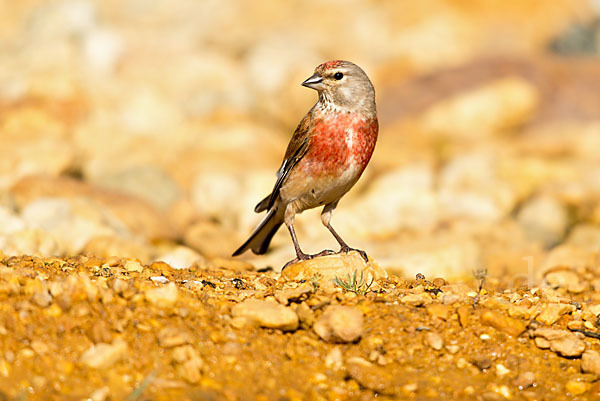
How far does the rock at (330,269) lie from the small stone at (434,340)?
0.89 meters

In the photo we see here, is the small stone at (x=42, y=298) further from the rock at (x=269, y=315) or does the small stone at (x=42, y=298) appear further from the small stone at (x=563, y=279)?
the small stone at (x=563, y=279)

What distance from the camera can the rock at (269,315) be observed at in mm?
4867

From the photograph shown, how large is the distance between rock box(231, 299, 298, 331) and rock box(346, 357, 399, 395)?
41 cm

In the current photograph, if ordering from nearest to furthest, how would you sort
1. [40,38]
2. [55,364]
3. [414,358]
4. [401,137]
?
[55,364], [414,358], [401,137], [40,38]

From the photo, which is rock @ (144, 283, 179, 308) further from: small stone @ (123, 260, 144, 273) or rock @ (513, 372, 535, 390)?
rock @ (513, 372, 535, 390)

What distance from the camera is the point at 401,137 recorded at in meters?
14.9

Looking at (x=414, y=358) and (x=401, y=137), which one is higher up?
(x=401, y=137)

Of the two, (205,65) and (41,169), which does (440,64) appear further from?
(41,169)

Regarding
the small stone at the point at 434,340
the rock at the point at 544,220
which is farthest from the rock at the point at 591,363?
the rock at the point at 544,220

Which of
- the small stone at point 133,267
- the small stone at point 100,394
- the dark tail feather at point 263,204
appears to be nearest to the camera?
the small stone at point 100,394

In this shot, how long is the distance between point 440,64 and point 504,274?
10.7m

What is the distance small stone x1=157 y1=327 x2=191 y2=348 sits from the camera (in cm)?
455

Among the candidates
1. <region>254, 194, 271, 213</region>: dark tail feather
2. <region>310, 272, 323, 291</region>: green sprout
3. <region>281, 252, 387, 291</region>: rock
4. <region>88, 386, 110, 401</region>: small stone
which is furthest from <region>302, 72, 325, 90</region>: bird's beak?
<region>88, 386, 110, 401</region>: small stone

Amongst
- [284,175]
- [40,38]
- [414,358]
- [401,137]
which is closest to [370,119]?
[284,175]
